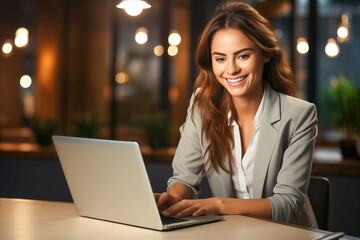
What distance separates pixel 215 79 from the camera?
228 centimetres

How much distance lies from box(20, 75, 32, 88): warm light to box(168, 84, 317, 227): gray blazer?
6.26m

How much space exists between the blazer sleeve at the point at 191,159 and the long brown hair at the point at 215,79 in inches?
1.8

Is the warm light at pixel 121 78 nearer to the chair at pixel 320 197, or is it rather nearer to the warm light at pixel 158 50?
the warm light at pixel 158 50

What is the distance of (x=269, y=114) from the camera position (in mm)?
2092

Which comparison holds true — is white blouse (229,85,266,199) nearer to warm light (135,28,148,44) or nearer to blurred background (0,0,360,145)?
blurred background (0,0,360,145)

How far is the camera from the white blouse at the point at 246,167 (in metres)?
2.12

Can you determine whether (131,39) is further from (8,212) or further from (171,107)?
→ (8,212)

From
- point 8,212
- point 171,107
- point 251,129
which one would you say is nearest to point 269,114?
point 251,129

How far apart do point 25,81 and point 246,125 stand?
6405mm

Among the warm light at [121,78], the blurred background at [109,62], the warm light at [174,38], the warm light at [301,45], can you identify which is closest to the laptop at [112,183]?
the warm light at [301,45]

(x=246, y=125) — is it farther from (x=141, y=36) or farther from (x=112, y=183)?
(x=141, y=36)

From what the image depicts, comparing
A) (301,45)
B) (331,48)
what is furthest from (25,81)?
(331,48)

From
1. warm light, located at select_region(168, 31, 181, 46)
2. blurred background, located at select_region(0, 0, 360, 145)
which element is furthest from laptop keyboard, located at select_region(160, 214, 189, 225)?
warm light, located at select_region(168, 31, 181, 46)

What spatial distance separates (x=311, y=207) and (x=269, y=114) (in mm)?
439
